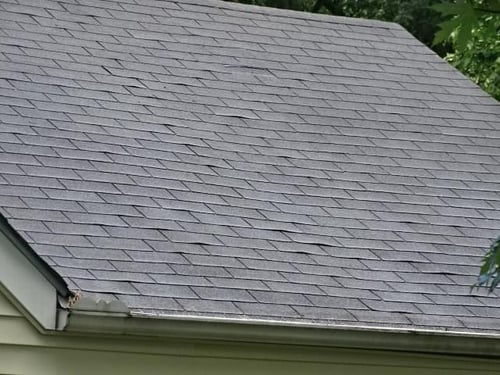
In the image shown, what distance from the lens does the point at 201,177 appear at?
23.0 ft

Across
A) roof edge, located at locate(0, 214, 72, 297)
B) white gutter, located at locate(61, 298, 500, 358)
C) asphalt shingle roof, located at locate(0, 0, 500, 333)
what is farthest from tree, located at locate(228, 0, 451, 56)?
roof edge, located at locate(0, 214, 72, 297)

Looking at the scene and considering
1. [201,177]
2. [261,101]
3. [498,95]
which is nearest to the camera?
[201,177]

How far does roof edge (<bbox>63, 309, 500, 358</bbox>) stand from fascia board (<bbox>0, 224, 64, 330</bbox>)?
0.39ft

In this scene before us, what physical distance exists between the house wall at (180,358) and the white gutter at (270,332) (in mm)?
106

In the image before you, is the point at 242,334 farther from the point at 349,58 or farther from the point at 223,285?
the point at 349,58

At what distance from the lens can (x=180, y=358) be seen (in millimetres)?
5707

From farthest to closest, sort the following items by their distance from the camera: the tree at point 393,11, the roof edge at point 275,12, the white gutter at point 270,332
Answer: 1. the tree at point 393,11
2. the roof edge at point 275,12
3. the white gutter at point 270,332

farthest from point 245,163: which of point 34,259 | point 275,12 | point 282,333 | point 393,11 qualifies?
point 393,11

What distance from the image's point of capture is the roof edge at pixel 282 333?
5320mm

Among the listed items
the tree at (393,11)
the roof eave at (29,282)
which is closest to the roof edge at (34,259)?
the roof eave at (29,282)

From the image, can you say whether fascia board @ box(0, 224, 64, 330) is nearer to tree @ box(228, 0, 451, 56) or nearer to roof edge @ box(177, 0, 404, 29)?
roof edge @ box(177, 0, 404, 29)

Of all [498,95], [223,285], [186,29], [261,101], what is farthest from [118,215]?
[498,95]

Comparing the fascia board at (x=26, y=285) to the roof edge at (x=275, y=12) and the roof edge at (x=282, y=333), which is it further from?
the roof edge at (x=275, y=12)

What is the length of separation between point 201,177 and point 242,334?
1.62 meters
